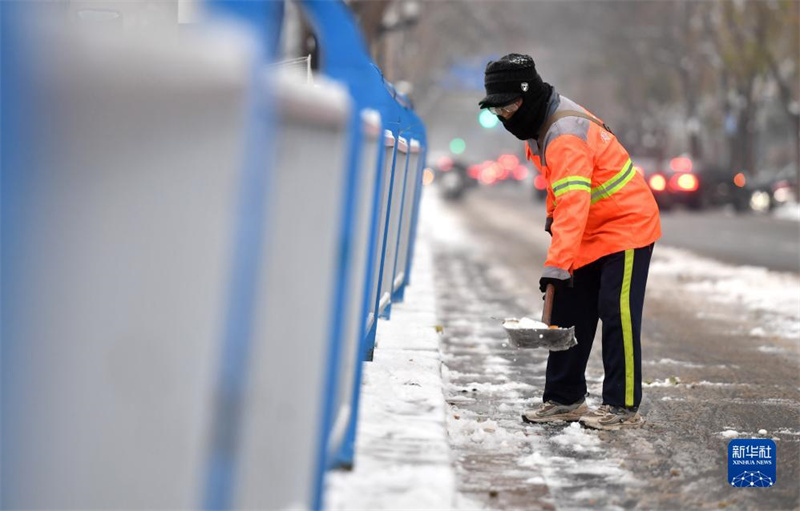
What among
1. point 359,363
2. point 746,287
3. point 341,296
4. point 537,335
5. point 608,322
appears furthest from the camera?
point 746,287

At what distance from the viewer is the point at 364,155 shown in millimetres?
4316

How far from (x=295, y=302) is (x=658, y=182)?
34866mm

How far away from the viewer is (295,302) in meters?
3.44

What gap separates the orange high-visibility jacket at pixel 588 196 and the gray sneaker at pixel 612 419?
64 centimetres

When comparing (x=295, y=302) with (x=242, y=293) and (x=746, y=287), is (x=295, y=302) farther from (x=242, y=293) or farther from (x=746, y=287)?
(x=746, y=287)

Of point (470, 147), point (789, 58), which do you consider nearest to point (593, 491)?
point (789, 58)

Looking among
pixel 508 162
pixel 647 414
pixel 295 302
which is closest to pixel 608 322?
pixel 647 414

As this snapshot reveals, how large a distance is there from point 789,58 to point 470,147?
93624mm

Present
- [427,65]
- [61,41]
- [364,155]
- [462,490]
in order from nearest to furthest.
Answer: [61,41], [364,155], [462,490], [427,65]

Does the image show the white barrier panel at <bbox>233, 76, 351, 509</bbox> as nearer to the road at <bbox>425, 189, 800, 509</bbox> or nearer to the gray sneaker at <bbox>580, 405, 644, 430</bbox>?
the road at <bbox>425, 189, 800, 509</bbox>

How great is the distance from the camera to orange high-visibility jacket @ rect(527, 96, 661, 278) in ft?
20.7

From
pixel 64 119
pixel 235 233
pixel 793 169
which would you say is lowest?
pixel 235 233

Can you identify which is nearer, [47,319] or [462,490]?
[47,319]

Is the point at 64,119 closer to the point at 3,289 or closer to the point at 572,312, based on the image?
the point at 3,289
